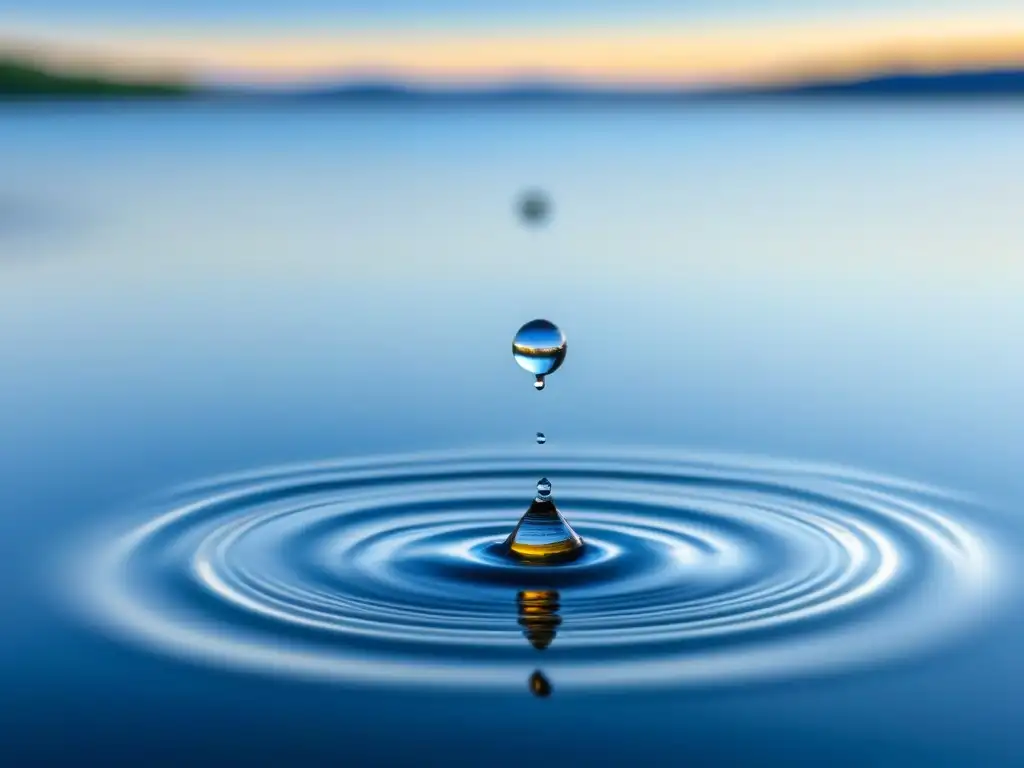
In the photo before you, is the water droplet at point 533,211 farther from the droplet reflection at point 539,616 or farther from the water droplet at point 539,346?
the droplet reflection at point 539,616

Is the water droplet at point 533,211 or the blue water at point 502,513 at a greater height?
the water droplet at point 533,211

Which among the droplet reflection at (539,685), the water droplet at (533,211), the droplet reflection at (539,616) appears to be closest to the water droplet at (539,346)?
the droplet reflection at (539,616)

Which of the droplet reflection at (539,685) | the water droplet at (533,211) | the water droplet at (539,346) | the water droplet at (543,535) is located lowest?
the droplet reflection at (539,685)

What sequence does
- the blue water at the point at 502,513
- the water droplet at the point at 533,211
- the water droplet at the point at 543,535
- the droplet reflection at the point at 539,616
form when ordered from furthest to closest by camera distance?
the water droplet at the point at 533,211 → the water droplet at the point at 543,535 → the droplet reflection at the point at 539,616 → the blue water at the point at 502,513

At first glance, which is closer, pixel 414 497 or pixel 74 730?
pixel 74 730

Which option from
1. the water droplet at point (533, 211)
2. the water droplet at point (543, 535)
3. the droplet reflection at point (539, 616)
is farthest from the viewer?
the water droplet at point (533, 211)

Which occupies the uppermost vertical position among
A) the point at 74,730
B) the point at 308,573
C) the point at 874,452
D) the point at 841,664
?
the point at 874,452

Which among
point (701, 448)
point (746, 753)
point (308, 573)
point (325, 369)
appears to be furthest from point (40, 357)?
point (746, 753)

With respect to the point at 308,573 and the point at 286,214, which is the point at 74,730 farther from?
the point at 286,214
